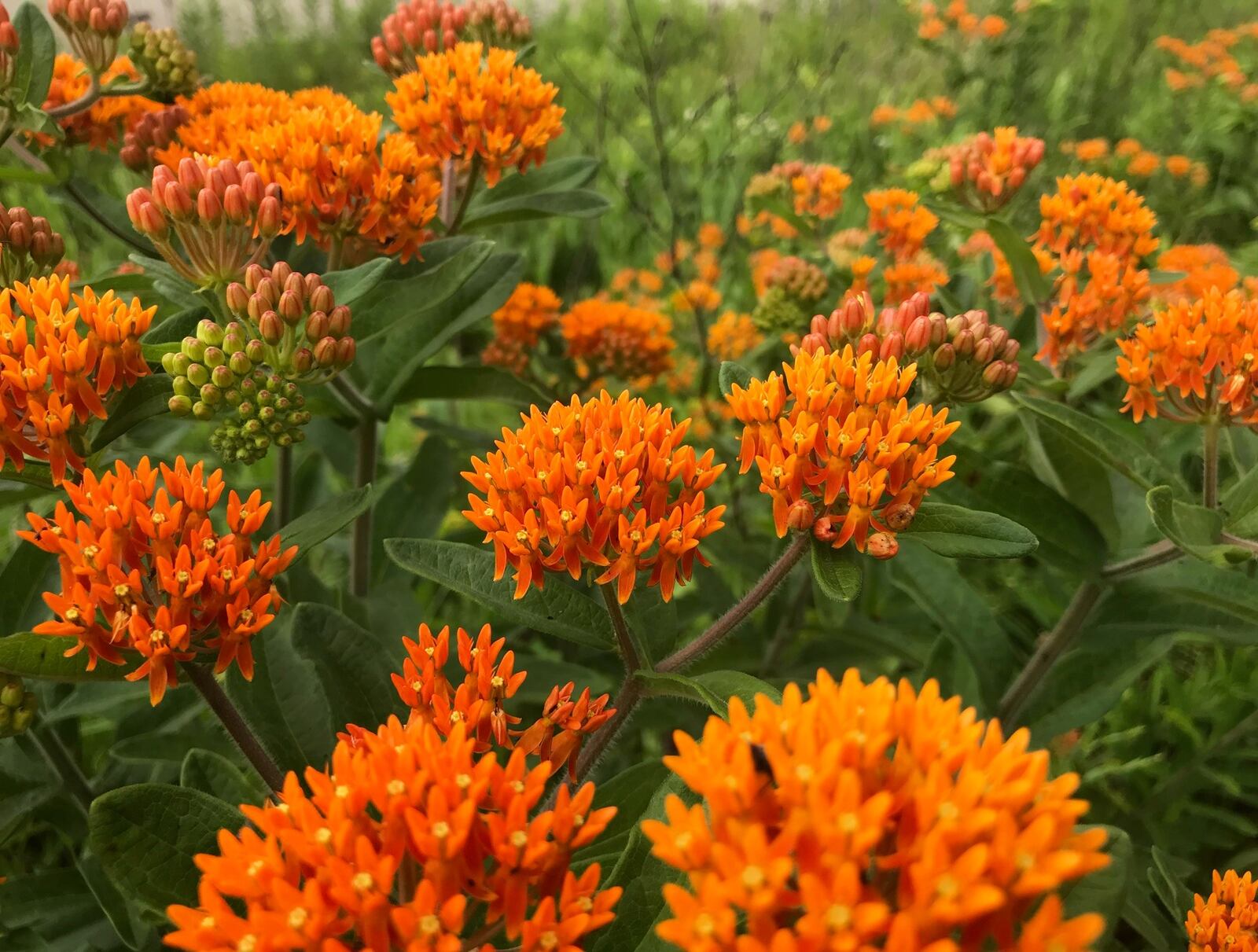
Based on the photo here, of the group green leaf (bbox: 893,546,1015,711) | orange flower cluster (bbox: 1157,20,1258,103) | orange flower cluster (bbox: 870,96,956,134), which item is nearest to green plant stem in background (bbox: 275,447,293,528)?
green leaf (bbox: 893,546,1015,711)

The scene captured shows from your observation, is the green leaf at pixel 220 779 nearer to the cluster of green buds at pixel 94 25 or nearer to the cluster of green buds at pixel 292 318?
the cluster of green buds at pixel 292 318

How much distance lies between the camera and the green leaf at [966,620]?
2.37 meters

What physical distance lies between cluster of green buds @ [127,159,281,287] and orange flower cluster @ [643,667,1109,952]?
4.94ft

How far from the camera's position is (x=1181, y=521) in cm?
183

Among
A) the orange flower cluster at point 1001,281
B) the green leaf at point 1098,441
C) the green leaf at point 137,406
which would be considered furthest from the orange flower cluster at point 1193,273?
the green leaf at point 137,406

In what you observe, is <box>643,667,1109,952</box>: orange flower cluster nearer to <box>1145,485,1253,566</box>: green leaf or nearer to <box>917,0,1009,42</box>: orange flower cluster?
<box>1145,485,1253,566</box>: green leaf

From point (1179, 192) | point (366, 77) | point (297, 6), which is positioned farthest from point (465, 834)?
point (297, 6)

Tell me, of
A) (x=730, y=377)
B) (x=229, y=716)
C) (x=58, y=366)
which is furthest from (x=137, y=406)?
(x=730, y=377)

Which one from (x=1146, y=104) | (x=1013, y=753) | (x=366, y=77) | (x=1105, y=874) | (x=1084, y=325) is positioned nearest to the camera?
(x=1013, y=753)

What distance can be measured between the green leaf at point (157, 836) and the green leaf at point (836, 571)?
102 centimetres

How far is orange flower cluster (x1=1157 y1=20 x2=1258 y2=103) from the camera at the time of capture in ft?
20.0

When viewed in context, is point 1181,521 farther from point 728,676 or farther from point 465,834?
point 465,834

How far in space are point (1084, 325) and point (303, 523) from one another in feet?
7.02

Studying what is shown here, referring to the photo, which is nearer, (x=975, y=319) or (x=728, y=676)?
(x=728, y=676)
